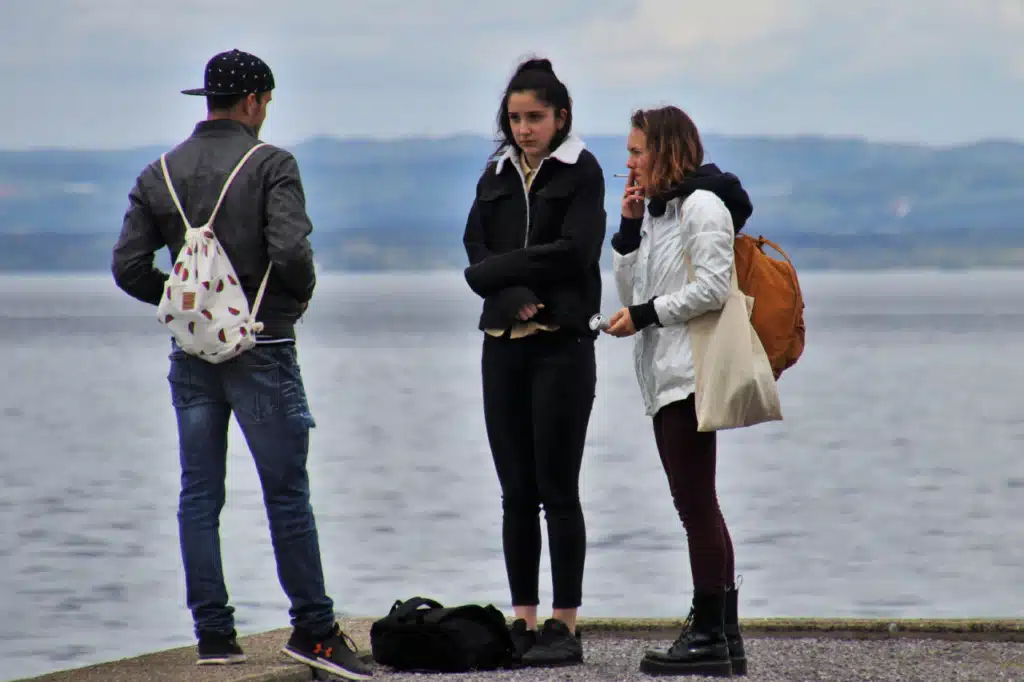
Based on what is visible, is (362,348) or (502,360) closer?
(502,360)

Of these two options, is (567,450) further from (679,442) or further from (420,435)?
(420,435)

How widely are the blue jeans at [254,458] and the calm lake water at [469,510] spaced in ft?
8.62

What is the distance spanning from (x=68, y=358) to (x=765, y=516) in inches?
1309

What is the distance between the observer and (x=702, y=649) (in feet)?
17.7

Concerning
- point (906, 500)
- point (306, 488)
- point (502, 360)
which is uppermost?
point (502, 360)

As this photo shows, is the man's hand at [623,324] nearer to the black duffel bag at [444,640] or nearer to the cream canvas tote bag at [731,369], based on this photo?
the cream canvas tote bag at [731,369]

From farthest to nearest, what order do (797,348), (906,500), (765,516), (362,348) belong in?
(362,348)
(906,500)
(765,516)
(797,348)

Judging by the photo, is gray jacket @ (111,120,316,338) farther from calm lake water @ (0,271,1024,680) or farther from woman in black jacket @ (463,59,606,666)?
calm lake water @ (0,271,1024,680)

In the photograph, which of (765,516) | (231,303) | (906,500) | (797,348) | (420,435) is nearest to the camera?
(231,303)

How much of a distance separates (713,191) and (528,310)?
0.70 meters

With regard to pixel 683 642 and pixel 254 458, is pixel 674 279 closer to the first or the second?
pixel 683 642

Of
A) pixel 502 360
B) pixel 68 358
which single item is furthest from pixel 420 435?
pixel 68 358

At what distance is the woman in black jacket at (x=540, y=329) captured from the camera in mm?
5629

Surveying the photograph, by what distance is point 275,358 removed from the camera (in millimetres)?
5258
